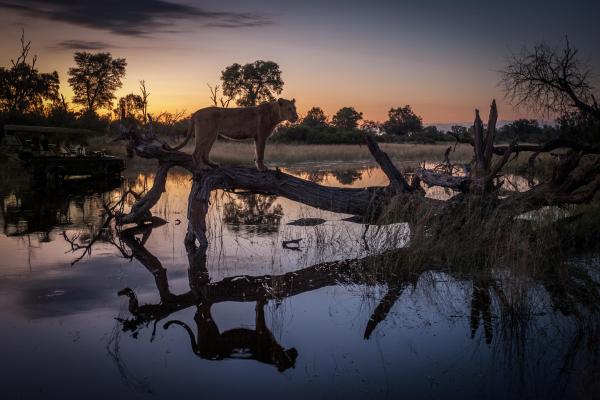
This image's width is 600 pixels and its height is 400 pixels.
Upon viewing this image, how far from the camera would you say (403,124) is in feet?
296

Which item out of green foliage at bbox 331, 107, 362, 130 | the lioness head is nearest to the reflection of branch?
the lioness head

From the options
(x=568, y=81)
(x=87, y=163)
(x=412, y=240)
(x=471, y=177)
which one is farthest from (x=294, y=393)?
(x=87, y=163)

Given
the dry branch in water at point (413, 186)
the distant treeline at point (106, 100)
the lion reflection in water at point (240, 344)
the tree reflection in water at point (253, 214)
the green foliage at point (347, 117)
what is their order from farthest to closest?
the green foliage at point (347, 117), the distant treeline at point (106, 100), the tree reflection in water at point (253, 214), the dry branch in water at point (413, 186), the lion reflection in water at point (240, 344)

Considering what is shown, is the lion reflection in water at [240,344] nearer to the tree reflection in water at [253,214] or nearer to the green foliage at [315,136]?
the tree reflection in water at [253,214]

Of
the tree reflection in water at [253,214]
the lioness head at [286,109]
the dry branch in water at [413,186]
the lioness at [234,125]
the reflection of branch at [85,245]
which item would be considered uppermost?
the lioness head at [286,109]

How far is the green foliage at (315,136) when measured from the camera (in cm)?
5547

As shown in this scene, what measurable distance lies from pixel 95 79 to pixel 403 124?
50.2 m

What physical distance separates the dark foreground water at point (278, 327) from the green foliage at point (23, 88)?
45.8 m

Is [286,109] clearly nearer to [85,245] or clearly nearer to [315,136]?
[85,245]

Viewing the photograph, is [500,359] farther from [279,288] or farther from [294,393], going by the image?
[279,288]

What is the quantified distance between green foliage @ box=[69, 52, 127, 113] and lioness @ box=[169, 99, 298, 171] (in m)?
59.2

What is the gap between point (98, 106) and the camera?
224 feet

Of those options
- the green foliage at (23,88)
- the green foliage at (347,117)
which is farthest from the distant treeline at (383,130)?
the green foliage at (23,88)

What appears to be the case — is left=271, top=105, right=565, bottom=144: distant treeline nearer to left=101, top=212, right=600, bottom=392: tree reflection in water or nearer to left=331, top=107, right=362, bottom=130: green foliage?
left=331, top=107, right=362, bottom=130: green foliage
